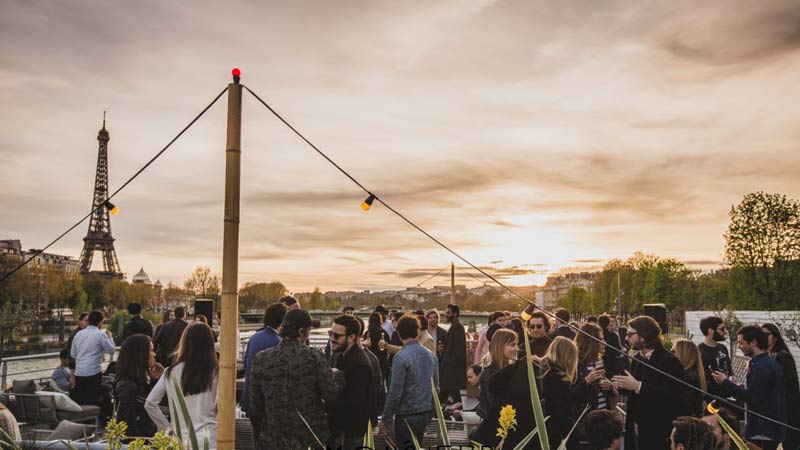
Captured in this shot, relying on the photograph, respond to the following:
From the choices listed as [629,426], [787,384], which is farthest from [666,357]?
[787,384]

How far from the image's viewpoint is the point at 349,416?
4352 mm

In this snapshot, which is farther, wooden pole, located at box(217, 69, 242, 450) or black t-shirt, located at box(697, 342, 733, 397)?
black t-shirt, located at box(697, 342, 733, 397)

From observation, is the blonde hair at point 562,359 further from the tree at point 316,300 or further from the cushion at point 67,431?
the tree at point 316,300

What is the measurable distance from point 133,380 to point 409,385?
7.36 ft

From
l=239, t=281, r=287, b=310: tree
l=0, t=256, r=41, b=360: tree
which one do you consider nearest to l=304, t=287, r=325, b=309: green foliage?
l=239, t=281, r=287, b=310: tree

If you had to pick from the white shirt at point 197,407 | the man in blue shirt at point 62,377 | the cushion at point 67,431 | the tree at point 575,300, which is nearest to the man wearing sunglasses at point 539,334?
the white shirt at point 197,407

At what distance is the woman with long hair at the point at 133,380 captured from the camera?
481 cm

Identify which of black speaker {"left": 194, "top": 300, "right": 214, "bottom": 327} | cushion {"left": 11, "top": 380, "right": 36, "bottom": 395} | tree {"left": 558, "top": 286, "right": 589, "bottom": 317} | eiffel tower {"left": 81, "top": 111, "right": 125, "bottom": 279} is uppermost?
eiffel tower {"left": 81, "top": 111, "right": 125, "bottom": 279}

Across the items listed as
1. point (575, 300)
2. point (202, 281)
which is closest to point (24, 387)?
point (202, 281)

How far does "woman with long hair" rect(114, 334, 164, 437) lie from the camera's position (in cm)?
481

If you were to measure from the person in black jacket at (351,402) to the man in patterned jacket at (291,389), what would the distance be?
186 mm

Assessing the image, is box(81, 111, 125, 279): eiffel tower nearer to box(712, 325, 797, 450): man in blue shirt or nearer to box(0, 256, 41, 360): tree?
box(0, 256, 41, 360): tree

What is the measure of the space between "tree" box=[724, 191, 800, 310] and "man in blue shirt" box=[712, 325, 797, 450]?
30.4 metres

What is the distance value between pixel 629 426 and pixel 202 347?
3.52 meters
